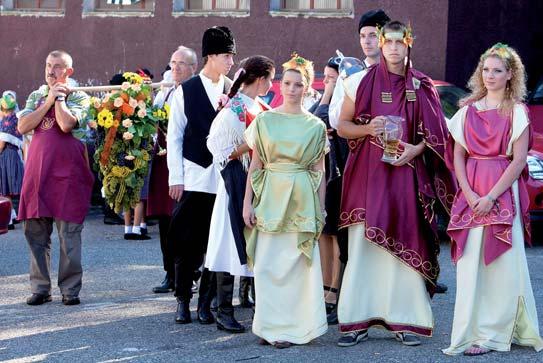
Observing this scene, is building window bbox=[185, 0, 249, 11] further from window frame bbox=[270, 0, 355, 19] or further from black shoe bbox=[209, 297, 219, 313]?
black shoe bbox=[209, 297, 219, 313]

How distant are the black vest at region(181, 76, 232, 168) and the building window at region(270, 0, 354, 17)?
1088 centimetres

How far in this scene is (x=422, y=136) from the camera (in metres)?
8.40

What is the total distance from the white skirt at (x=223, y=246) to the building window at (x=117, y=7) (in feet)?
40.8

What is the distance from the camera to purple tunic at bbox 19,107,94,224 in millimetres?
10031

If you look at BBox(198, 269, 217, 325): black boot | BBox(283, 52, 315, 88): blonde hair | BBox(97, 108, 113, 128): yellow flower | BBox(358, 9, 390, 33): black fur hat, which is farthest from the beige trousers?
BBox(358, 9, 390, 33): black fur hat

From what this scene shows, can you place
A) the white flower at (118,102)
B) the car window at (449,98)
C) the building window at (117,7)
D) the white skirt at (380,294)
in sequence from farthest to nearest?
the building window at (117,7), the car window at (449,98), the white flower at (118,102), the white skirt at (380,294)

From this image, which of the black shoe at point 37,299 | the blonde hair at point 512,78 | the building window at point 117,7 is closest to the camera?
the blonde hair at point 512,78

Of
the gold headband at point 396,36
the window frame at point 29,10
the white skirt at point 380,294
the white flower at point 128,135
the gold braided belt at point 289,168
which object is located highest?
the window frame at point 29,10

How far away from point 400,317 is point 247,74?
196cm

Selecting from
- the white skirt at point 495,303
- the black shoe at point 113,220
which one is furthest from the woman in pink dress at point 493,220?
the black shoe at point 113,220

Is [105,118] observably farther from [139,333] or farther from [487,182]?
[487,182]

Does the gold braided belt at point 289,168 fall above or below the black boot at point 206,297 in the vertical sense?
above

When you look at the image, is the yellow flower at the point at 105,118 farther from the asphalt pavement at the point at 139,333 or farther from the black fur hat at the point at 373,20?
the black fur hat at the point at 373,20

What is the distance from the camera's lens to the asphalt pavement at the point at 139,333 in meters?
A: 8.04
